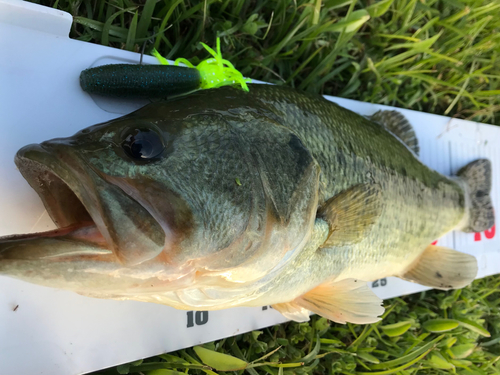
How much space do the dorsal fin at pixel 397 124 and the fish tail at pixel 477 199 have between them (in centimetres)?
65

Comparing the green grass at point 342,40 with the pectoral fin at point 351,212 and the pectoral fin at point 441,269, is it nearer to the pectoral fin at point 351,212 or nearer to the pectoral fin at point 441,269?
the pectoral fin at point 351,212

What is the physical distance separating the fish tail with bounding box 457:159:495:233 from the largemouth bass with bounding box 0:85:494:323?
106 centimetres

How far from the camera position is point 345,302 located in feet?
4.88

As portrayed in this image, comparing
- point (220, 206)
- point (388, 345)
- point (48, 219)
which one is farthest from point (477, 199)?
point (48, 219)

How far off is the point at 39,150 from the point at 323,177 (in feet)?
3.10

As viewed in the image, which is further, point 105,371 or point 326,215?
point 105,371

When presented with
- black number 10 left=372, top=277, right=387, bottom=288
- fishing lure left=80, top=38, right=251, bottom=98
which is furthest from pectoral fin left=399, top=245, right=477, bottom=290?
fishing lure left=80, top=38, right=251, bottom=98

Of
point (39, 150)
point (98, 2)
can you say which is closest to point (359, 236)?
point (39, 150)

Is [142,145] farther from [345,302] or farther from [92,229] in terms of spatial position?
[345,302]

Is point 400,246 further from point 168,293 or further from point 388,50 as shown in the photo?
point 388,50

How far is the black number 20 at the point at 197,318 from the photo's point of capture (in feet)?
5.40

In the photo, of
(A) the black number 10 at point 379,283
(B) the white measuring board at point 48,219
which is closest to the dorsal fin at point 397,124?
(A) the black number 10 at point 379,283

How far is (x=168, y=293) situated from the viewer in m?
1.04

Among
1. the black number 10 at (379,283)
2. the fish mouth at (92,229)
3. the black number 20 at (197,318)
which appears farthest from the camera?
the black number 10 at (379,283)
